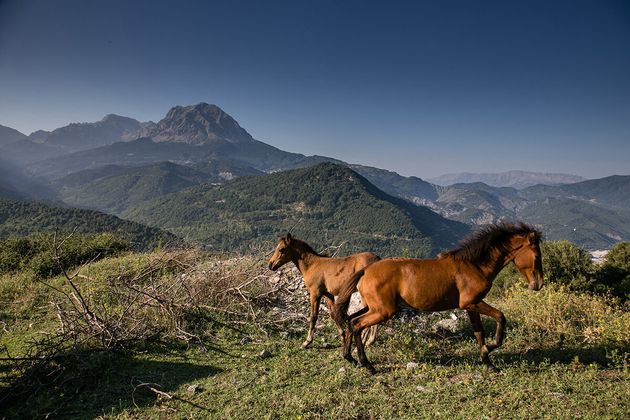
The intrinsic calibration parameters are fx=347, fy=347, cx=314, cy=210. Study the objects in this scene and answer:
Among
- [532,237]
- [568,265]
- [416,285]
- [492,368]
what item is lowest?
[492,368]

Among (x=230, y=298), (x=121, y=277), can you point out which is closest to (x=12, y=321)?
(x=121, y=277)

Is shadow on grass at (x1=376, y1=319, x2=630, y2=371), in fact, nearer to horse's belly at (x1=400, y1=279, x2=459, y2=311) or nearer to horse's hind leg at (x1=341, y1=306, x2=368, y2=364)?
horse's hind leg at (x1=341, y1=306, x2=368, y2=364)

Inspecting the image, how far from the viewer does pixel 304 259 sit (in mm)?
7613

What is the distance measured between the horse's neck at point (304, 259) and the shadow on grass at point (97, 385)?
8.50ft

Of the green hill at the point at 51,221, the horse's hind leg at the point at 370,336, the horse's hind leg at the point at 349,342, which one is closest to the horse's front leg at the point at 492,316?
the horse's hind leg at the point at 349,342

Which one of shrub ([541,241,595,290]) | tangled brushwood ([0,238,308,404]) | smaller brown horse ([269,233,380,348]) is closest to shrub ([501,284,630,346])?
smaller brown horse ([269,233,380,348])

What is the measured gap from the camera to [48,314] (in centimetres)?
901

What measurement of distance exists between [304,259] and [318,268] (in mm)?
452

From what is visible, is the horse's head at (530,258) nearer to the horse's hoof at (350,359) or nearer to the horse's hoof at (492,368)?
the horse's hoof at (492,368)

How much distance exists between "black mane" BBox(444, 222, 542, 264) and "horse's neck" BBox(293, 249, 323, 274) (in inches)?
116

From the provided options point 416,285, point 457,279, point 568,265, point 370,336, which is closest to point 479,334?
point 457,279

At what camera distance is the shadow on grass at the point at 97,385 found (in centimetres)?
495

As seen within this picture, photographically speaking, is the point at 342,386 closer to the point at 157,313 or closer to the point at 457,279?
the point at 457,279

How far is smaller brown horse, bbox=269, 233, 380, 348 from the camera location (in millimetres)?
7027
